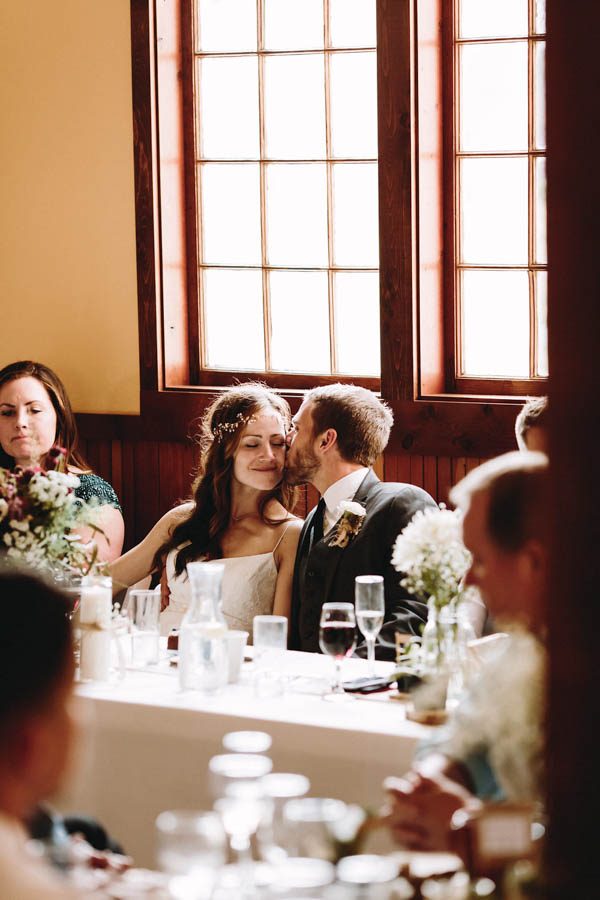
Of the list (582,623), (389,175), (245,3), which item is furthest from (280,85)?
(582,623)

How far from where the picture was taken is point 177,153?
200 inches

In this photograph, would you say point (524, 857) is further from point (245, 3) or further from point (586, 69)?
point (245, 3)

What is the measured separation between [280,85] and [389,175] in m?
0.68

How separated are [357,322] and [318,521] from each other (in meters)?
1.13

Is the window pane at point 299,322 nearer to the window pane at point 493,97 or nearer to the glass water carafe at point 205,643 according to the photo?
the window pane at point 493,97

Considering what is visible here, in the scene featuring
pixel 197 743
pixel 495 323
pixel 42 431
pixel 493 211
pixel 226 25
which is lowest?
pixel 197 743

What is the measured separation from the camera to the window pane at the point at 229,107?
16.4 feet

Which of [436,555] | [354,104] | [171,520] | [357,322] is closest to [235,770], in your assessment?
[436,555]

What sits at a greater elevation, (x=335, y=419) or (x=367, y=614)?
(x=335, y=419)

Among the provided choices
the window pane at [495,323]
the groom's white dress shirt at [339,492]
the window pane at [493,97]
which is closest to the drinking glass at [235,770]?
the groom's white dress shirt at [339,492]

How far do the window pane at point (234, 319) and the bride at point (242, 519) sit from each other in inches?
34.7

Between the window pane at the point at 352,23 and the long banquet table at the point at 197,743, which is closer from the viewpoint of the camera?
the long banquet table at the point at 197,743

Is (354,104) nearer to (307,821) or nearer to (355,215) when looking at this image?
(355,215)

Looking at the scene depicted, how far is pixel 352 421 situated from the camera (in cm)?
398
